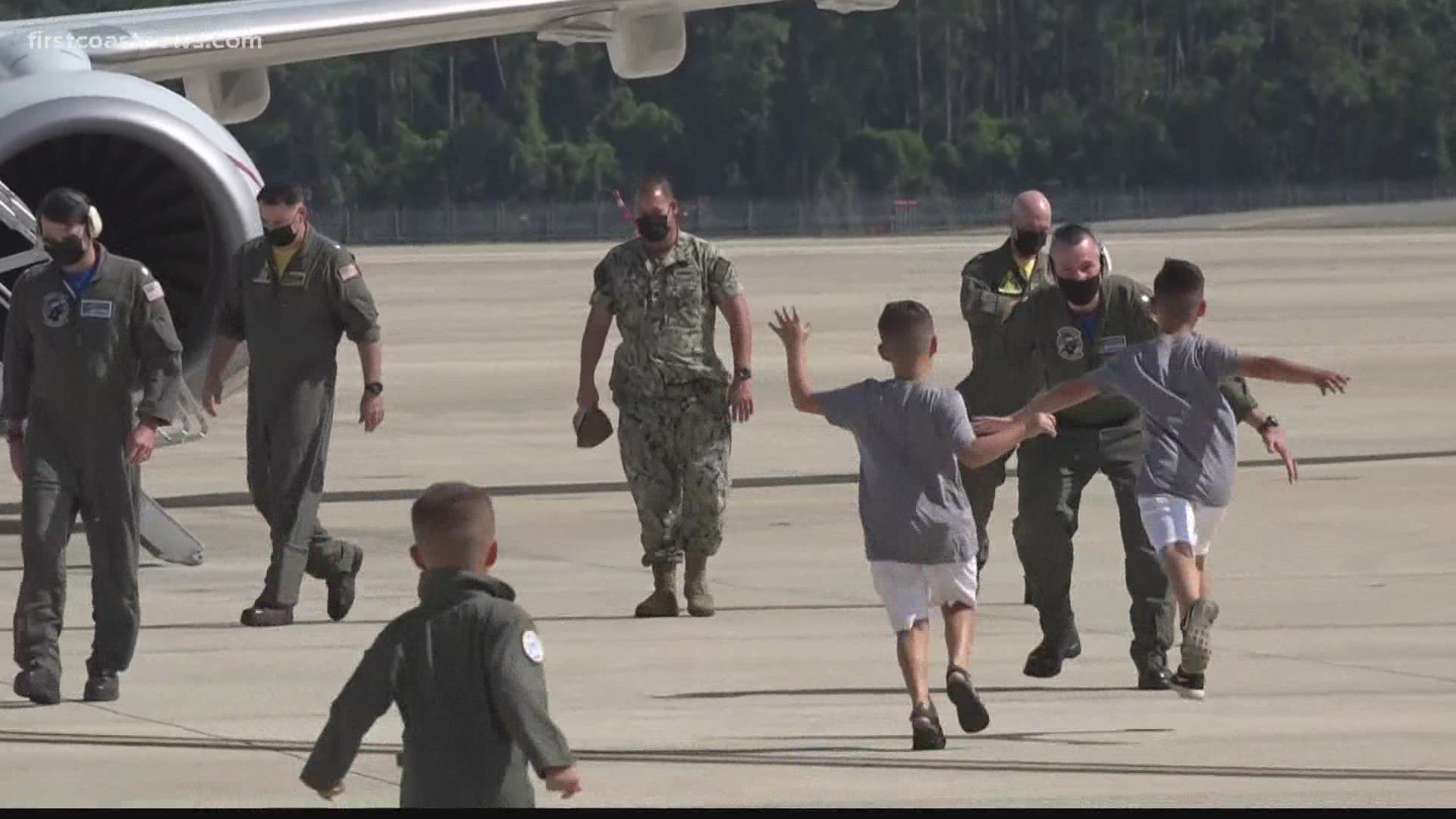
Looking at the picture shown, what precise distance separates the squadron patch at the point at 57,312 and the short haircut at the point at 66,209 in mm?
250

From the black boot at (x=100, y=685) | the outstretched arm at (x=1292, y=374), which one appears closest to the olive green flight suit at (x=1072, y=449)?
the outstretched arm at (x=1292, y=374)

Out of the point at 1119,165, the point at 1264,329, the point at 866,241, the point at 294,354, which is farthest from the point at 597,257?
the point at 294,354

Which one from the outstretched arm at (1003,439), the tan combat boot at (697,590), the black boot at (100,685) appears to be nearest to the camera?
the outstretched arm at (1003,439)

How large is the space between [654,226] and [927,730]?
364cm

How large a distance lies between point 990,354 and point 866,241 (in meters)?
65.4

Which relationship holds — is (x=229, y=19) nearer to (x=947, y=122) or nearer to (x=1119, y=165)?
(x=1119, y=165)

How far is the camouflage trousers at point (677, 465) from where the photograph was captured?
1145cm

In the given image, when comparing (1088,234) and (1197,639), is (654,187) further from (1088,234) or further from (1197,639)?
(1197,639)

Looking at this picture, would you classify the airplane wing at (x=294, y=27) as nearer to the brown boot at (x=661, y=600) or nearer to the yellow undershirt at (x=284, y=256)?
the yellow undershirt at (x=284, y=256)

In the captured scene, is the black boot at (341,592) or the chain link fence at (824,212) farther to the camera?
the chain link fence at (824,212)

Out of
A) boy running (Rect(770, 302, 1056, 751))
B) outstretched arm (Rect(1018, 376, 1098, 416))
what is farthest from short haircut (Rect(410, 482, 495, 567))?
outstretched arm (Rect(1018, 376, 1098, 416))

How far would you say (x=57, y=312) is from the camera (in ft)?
31.9

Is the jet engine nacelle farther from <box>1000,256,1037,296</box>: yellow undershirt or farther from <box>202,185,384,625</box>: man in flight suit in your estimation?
<box>1000,256,1037,296</box>: yellow undershirt

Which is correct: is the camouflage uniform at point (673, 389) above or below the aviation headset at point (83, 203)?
below
